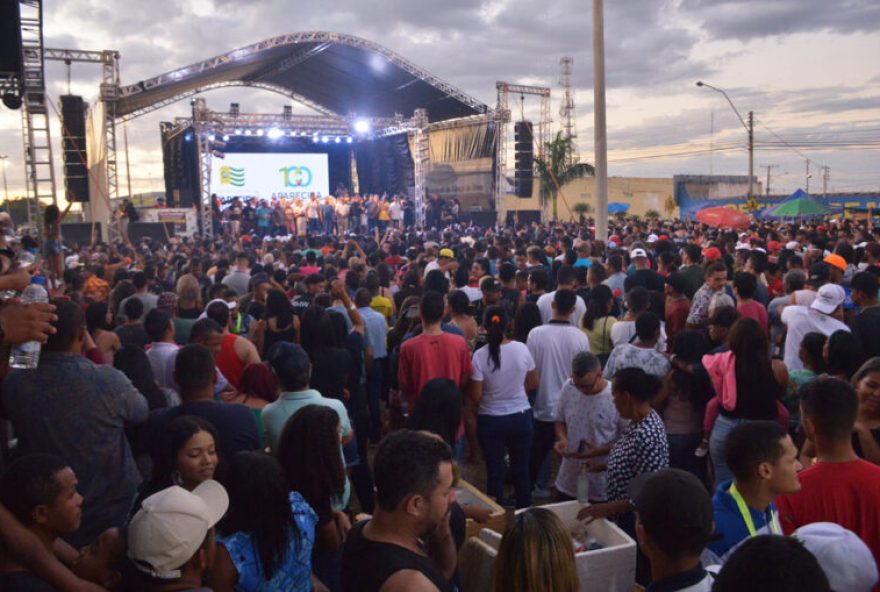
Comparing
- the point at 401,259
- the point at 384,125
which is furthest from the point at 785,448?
the point at 384,125

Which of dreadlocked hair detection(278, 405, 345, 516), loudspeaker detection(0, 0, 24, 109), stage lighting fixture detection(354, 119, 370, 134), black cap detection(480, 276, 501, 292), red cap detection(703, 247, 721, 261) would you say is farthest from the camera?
stage lighting fixture detection(354, 119, 370, 134)

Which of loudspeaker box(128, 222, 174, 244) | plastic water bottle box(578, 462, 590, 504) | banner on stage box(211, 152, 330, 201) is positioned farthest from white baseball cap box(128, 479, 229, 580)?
banner on stage box(211, 152, 330, 201)

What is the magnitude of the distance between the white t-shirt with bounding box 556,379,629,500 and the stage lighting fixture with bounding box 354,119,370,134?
1980cm

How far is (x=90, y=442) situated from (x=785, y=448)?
2815mm

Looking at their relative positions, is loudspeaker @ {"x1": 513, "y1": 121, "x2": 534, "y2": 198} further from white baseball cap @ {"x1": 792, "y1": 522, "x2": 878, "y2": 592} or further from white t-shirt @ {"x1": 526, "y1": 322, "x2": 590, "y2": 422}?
white baseball cap @ {"x1": 792, "y1": 522, "x2": 878, "y2": 592}

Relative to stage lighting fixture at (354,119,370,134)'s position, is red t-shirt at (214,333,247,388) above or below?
below

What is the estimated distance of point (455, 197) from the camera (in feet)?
78.7

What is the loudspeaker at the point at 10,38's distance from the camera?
5.48m

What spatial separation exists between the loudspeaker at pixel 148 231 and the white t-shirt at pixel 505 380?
52.5 feet

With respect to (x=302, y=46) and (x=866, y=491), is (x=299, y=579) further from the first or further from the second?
(x=302, y=46)

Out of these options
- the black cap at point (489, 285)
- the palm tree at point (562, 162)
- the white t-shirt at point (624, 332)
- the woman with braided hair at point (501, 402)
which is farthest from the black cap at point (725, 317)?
the palm tree at point (562, 162)

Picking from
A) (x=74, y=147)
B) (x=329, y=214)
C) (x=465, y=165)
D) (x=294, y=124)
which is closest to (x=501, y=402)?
(x=74, y=147)

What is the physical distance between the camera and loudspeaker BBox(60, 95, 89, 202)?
1545 cm

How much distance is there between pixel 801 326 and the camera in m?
4.78
